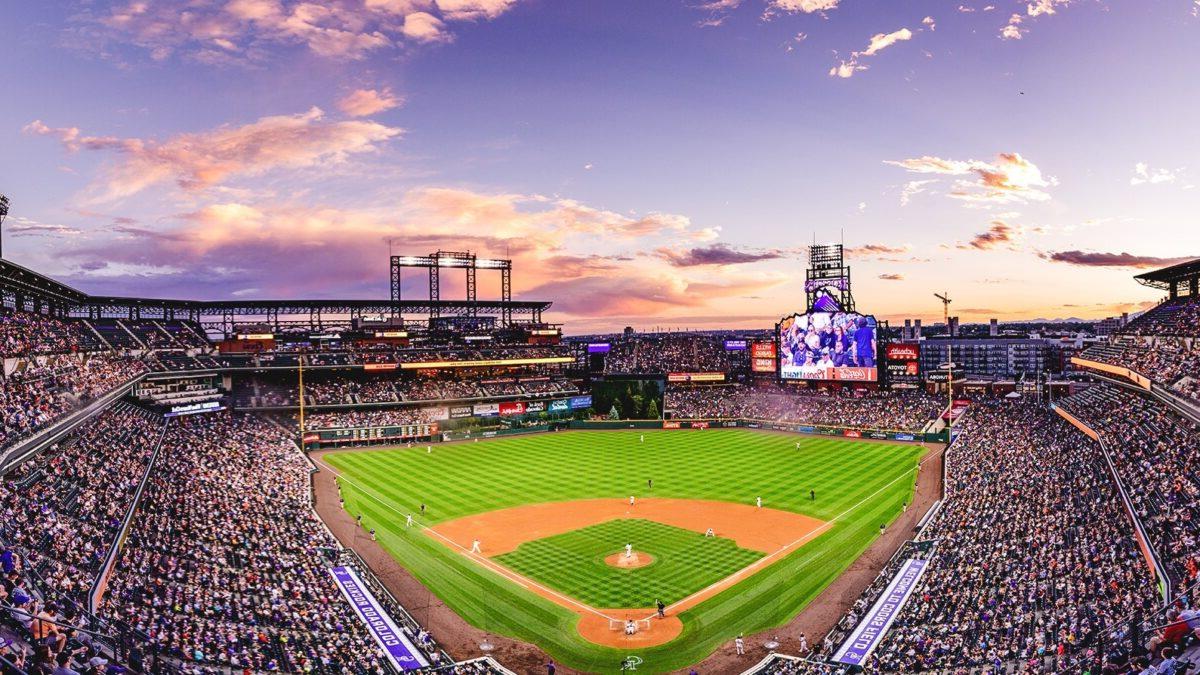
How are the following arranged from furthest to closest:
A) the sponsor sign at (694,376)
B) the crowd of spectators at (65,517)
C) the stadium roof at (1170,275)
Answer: the sponsor sign at (694,376)
the stadium roof at (1170,275)
the crowd of spectators at (65,517)

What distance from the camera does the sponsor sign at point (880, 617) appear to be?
22.6 metres

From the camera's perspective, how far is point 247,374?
74438 mm

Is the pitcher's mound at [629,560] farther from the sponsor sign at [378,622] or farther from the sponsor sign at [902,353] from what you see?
the sponsor sign at [902,353]

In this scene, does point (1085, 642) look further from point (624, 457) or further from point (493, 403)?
point (493, 403)

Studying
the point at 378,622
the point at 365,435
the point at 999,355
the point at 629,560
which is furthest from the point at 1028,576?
the point at 999,355

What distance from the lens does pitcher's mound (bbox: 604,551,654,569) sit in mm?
32594

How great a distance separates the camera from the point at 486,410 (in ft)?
256

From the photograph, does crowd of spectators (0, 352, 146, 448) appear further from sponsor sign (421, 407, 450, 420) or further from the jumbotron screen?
the jumbotron screen

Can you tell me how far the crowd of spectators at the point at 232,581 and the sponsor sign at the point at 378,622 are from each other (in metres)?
0.43

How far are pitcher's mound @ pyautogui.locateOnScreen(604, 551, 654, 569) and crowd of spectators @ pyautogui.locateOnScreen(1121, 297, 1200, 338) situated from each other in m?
30.8

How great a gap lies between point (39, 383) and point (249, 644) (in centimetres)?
1804

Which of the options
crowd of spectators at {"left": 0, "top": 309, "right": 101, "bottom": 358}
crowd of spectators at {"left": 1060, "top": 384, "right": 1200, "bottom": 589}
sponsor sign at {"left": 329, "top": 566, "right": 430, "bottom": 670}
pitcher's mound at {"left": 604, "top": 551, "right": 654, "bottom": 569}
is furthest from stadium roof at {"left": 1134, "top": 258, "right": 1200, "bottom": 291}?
crowd of spectators at {"left": 0, "top": 309, "right": 101, "bottom": 358}

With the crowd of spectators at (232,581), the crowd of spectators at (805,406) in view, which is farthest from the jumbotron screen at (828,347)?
the crowd of spectators at (232,581)

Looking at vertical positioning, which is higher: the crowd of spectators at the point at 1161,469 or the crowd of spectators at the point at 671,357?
the crowd of spectators at the point at 671,357
